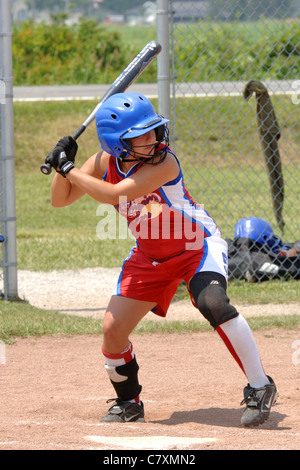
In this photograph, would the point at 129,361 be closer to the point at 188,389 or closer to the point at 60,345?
the point at 188,389

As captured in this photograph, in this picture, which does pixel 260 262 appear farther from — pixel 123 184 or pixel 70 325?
pixel 123 184

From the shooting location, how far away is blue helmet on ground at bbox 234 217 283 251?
7950 millimetres

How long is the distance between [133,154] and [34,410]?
1389mm

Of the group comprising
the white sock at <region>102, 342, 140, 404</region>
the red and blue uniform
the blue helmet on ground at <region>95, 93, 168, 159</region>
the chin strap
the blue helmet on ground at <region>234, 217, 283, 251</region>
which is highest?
the blue helmet on ground at <region>95, 93, 168, 159</region>

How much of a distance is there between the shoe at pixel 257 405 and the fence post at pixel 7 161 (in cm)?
328

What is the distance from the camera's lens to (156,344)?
572 centimetres

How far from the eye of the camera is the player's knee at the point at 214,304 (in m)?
3.80

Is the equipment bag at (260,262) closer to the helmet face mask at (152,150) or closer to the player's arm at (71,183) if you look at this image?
the player's arm at (71,183)

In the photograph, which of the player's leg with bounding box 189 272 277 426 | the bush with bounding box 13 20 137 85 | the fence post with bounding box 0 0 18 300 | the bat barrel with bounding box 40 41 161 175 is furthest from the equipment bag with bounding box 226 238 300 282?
the bush with bounding box 13 20 137 85

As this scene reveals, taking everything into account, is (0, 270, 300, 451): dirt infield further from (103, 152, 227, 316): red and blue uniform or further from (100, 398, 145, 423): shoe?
(103, 152, 227, 316): red and blue uniform

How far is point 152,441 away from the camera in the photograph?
337cm

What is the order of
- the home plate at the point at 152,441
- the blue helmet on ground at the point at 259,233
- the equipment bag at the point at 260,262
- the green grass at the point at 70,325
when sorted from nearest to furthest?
the home plate at the point at 152,441 → the green grass at the point at 70,325 → the equipment bag at the point at 260,262 → the blue helmet on ground at the point at 259,233

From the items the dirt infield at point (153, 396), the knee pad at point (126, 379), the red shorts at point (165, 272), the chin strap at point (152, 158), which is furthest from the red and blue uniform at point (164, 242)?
the dirt infield at point (153, 396)

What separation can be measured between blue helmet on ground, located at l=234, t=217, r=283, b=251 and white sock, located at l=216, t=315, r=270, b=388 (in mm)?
4086
